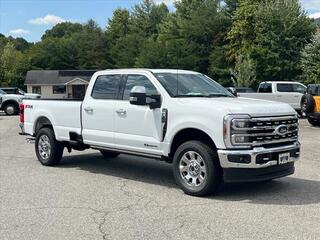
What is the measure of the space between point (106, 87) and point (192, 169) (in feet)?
8.50

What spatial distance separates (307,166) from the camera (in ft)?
34.5

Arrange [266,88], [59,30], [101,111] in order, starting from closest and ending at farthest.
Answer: [101,111] < [266,88] < [59,30]

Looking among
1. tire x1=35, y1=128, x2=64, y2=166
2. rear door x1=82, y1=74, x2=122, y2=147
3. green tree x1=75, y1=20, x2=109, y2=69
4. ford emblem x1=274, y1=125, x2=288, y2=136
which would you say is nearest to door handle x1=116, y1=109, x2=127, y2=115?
rear door x1=82, y1=74, x2=122, y2=147

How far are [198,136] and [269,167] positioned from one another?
1190mm

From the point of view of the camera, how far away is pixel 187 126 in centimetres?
780

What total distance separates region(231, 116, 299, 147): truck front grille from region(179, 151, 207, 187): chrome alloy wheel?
2.33 ft

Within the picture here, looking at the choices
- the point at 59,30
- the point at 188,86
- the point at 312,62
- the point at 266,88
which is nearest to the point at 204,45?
the point at 312,62

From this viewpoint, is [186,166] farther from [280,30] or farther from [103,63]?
[103,63]

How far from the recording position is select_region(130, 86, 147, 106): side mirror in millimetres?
8297

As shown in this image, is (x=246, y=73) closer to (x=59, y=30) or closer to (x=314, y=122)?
(x=314, y=122)

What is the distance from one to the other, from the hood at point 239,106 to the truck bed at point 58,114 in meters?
2.68

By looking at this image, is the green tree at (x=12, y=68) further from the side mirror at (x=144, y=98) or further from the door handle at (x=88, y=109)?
the side mirror at (x=144, y=98)

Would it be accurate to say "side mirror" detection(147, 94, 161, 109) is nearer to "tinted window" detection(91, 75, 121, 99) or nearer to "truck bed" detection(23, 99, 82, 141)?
"tinted window" detection(91, 75, 121, 99)

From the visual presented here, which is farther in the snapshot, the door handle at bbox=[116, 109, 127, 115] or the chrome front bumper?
the door handle at bbox=[116, 109, 127, 115]
